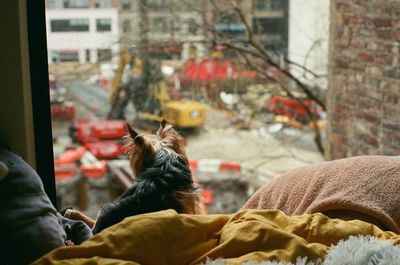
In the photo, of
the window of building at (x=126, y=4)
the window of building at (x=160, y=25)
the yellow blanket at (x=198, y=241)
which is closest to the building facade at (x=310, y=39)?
the window of building at (x=160, y=25)

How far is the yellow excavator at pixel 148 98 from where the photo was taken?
10.2 feet

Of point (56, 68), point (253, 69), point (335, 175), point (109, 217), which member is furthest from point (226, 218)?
point (253, 69)

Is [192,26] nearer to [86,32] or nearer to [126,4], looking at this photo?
[126,4]

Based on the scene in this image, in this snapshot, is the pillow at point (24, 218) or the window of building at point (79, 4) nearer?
the pillow at point (24, 218)

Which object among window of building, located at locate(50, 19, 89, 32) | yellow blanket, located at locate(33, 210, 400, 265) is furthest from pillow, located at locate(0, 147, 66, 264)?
window of building, located at locate(50, 19, 89, 32)

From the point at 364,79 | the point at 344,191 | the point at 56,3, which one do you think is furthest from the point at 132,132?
the point at 364,79

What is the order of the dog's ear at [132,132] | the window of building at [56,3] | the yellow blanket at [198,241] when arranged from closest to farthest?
the yellow blanket at [198,241] → the dog's ear at [132,132] → the window of building at [56,3]

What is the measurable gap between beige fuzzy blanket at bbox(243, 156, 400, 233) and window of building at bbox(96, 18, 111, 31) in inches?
52.3

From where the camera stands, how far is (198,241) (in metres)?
1.51

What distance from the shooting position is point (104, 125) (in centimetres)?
307

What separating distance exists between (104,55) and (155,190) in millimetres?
1443

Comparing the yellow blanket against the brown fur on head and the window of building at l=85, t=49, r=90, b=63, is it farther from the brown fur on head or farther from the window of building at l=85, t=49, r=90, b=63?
the window of building at l=85, t=49, r=90, b=63

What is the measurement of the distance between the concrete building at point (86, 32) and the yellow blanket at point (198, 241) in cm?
143

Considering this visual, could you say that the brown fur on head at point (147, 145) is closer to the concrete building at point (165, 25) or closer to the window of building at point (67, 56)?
the window of building at point (67, 56)
